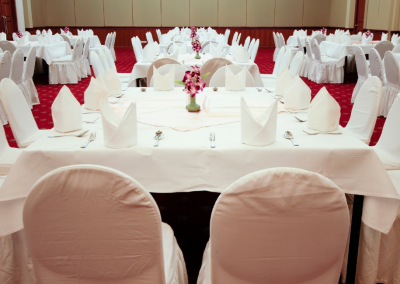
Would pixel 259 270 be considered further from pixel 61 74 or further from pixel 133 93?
pixel 61 74

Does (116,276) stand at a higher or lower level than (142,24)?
lower

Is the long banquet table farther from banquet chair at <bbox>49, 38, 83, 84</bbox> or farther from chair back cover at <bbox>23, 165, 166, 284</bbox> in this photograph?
banquet chair at <bbox>49, 38, 83, 84</bbox>

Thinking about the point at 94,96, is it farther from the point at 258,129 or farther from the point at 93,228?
the point at 93,228

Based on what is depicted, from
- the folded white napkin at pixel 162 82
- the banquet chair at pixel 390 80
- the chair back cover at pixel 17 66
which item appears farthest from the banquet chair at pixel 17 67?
the banquet chair at pixel 390 80

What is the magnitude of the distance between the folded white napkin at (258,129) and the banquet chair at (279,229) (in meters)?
0.81

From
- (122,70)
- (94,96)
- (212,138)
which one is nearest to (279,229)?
(212,138)

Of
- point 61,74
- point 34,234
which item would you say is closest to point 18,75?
point 61,74

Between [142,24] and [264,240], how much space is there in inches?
639

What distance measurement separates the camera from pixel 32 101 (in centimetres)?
641

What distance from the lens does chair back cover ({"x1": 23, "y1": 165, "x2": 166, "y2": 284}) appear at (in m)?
1.18

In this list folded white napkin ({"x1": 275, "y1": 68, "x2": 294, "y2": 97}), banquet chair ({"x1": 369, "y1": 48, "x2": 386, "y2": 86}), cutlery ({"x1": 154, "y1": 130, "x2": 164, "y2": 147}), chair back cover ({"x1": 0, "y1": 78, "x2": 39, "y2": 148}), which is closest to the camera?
cutlery ({"x1": 154, "y1": 130, "x2": 164, "y2": 147})

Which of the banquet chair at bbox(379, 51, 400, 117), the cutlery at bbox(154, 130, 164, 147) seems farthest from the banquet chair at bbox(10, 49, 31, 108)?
the banquet chair at bbox(379, 51, 400, 117)

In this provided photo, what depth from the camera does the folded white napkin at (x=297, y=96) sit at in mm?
2701

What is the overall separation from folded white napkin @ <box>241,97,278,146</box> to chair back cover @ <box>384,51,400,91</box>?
3652mm
